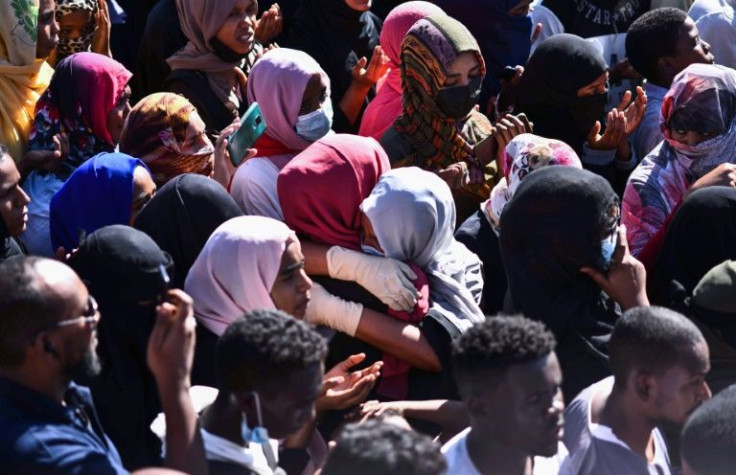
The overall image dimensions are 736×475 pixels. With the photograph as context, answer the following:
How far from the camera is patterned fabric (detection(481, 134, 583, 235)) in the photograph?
5164mm

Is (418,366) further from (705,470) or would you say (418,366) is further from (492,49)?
(492,49)

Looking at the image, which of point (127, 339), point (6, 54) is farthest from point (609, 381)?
point (6, 54)

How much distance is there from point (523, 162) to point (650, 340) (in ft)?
4.94

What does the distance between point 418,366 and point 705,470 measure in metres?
1.32

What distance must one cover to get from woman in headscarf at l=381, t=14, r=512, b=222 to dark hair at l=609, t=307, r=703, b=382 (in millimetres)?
1955

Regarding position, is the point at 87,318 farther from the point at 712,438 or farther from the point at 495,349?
the point at 712,438

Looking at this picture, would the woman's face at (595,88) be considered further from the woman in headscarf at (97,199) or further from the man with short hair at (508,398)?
the man with short hair at (508,398)

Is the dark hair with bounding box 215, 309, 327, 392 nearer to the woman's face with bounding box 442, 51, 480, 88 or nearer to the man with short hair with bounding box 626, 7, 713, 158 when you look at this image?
the woman's face with bounding box 442, 51, 480, 88

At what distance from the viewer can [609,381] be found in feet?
13.2

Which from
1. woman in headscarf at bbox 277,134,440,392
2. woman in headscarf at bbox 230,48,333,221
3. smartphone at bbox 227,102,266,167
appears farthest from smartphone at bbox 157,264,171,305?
woman in headscarf at bbox 230,48,333,221

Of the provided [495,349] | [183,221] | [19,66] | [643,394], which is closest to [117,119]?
[19,66]

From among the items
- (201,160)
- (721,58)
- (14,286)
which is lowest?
(721,58)

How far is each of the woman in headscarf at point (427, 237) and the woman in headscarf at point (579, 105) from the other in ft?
5.89

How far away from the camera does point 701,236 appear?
15.8 ft
